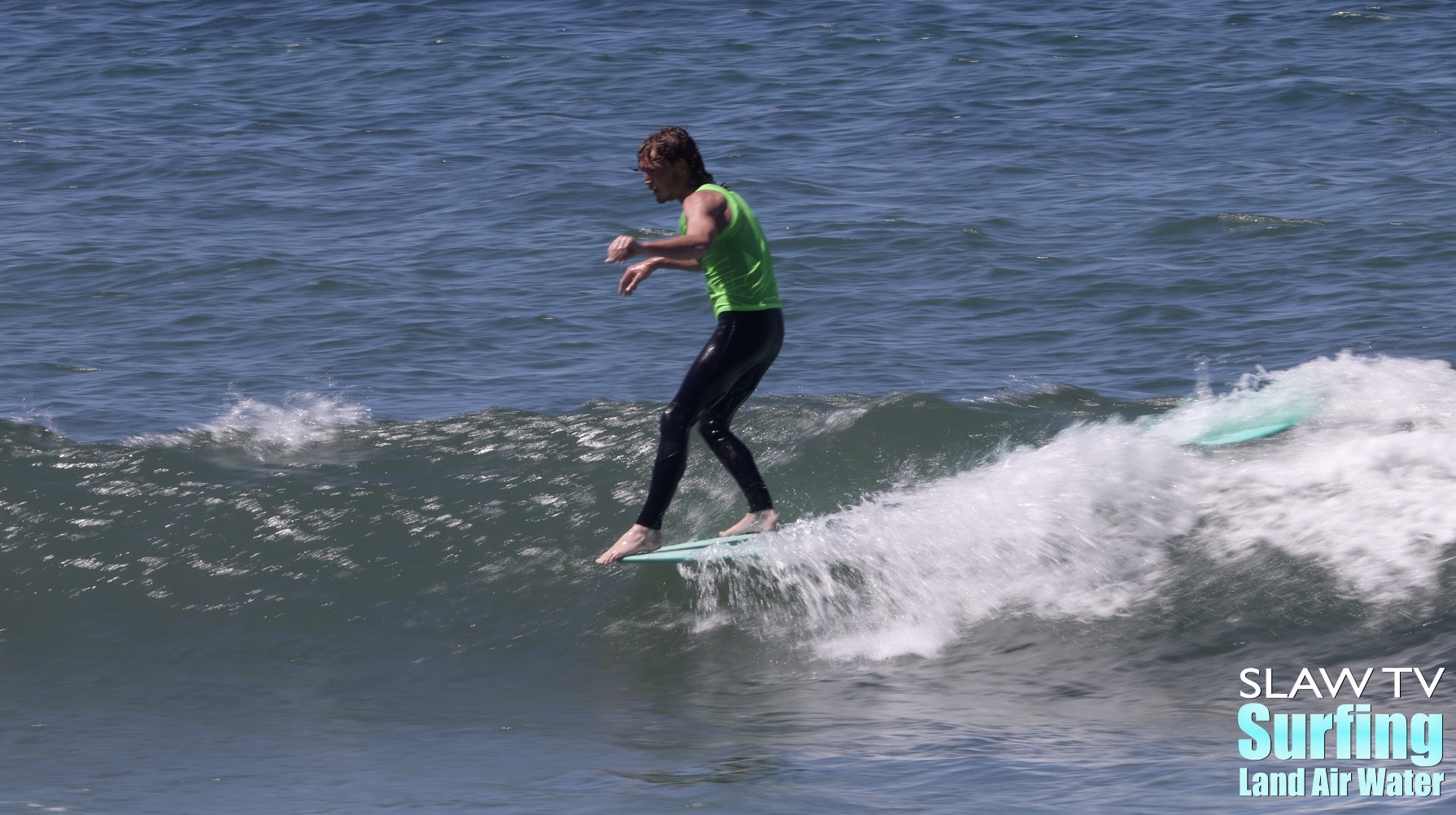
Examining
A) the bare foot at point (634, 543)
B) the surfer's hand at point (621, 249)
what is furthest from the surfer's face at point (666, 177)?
the bare foot at point (634, 543)

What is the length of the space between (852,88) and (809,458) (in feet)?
38.2

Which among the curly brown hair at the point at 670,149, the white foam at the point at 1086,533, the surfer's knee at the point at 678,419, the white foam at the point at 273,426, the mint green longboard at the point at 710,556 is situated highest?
the curly brown hair at the point at 670,149

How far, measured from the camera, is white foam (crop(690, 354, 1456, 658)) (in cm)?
667

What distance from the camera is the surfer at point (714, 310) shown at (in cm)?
591

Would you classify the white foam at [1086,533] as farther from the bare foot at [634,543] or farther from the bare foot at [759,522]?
the bare foot at [634,543]

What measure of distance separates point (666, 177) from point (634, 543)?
1.60 m

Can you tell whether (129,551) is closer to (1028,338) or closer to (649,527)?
(649,527)

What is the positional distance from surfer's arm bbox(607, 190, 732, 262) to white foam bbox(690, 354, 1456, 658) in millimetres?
1556

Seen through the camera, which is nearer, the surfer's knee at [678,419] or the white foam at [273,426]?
the surfer's knee at [678,419]

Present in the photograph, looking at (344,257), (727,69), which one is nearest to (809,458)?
(344,257)

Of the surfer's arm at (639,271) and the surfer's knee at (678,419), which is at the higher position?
the surfer's arm at (639,271)

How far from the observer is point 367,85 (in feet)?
67.3

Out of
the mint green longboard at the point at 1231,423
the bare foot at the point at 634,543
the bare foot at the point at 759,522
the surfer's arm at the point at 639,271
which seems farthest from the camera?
the mint green longboard at the point at 1231,423

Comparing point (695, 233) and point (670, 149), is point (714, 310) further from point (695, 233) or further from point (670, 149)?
point (670, 149)
